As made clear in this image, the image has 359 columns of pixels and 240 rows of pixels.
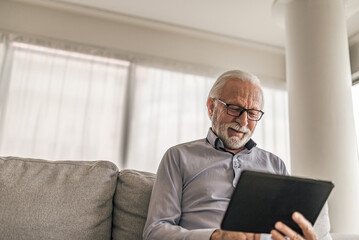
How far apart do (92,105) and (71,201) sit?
7.09 feet

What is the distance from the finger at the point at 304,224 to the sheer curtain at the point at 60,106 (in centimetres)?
255

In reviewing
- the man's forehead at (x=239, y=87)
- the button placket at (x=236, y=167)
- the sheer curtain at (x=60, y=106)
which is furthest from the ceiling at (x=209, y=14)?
the button placket at (x=236, y=167)

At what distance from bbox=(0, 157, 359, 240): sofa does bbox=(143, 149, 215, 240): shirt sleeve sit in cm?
14

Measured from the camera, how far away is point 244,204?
875mm

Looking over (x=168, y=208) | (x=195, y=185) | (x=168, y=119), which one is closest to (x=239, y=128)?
(x=195, y=185)

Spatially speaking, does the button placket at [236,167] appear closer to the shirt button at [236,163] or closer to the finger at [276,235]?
the shirt button at [236,163]

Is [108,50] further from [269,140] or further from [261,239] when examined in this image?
[261,239]

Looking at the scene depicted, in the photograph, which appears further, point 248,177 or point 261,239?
point 261,239

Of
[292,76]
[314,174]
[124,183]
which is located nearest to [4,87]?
[124,183]

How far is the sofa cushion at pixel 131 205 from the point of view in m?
1.35

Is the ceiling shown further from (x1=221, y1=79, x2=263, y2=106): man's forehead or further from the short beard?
the short beard

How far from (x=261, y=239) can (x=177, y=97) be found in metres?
2.66

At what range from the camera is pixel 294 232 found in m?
0.95

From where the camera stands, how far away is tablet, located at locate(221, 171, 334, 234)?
2.84 feet
